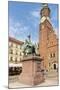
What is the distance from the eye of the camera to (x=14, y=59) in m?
2.02

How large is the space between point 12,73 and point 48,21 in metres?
0.67

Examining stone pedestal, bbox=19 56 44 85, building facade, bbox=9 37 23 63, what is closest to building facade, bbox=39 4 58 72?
stone pedestal, bbox=19 56 44 85

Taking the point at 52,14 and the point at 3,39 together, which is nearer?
the point at 3,39

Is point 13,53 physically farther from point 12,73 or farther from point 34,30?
point 34,30

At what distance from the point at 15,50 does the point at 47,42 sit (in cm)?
36

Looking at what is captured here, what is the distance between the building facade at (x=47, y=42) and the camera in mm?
2104

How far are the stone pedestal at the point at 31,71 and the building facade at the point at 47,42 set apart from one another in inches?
3.0

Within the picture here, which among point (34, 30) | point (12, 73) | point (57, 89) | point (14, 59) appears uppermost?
point (34, 30)

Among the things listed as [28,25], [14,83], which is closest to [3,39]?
[28,25]

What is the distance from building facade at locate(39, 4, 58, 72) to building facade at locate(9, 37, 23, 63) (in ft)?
0.75

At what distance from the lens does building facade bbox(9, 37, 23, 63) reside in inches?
79.4

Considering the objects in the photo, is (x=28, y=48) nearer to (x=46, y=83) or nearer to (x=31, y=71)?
(x=31, y=71)

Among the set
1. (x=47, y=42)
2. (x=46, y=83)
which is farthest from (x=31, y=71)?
(x=47, y=42)

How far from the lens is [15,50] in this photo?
79.5 inches
